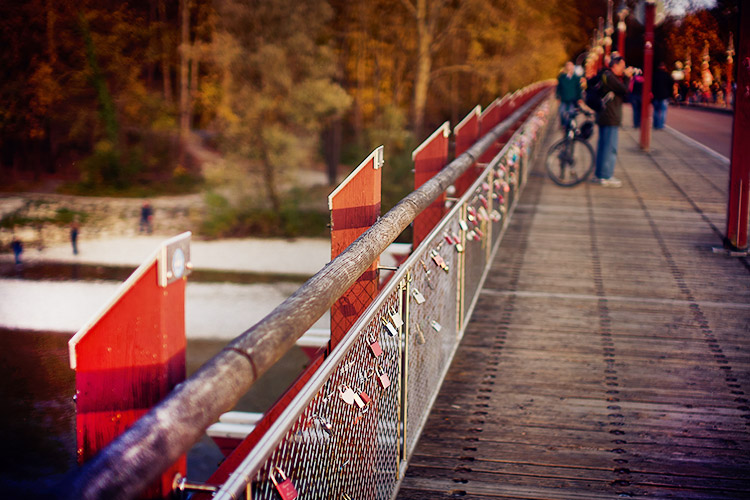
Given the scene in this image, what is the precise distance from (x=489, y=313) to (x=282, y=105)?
33.9m

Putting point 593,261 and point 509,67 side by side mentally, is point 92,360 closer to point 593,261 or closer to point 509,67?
point 593,261

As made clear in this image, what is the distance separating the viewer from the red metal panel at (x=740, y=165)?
25.5ft

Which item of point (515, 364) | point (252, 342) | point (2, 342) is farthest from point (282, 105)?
point (252, 342)

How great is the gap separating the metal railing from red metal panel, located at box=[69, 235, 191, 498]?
0.12m

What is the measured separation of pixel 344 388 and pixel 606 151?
10882mm

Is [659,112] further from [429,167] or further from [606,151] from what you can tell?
[429,167]

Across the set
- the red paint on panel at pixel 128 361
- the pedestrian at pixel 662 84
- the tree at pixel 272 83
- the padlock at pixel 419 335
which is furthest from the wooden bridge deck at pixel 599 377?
the tree at pixel 272 83

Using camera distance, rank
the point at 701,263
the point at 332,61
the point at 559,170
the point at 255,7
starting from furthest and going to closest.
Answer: the point at 332,61
the point at 255,7
the point at 559,170
the point at 701,263

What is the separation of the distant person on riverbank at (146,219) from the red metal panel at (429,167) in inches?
1394

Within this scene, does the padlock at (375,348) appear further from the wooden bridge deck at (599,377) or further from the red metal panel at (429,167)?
the red metal panel at (429,167)

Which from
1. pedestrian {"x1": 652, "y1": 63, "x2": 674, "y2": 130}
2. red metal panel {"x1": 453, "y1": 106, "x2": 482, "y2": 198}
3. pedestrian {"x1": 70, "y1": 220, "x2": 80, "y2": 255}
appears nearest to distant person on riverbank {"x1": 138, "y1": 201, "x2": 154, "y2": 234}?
pedestrian {"x1": 70, "y1": 220, "x2": 80, "y2": 255}

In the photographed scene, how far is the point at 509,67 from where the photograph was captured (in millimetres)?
42281

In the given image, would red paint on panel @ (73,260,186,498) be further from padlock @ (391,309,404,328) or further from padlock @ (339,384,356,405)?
padlock @ (391,309,404,328)

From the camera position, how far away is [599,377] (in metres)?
5.02
